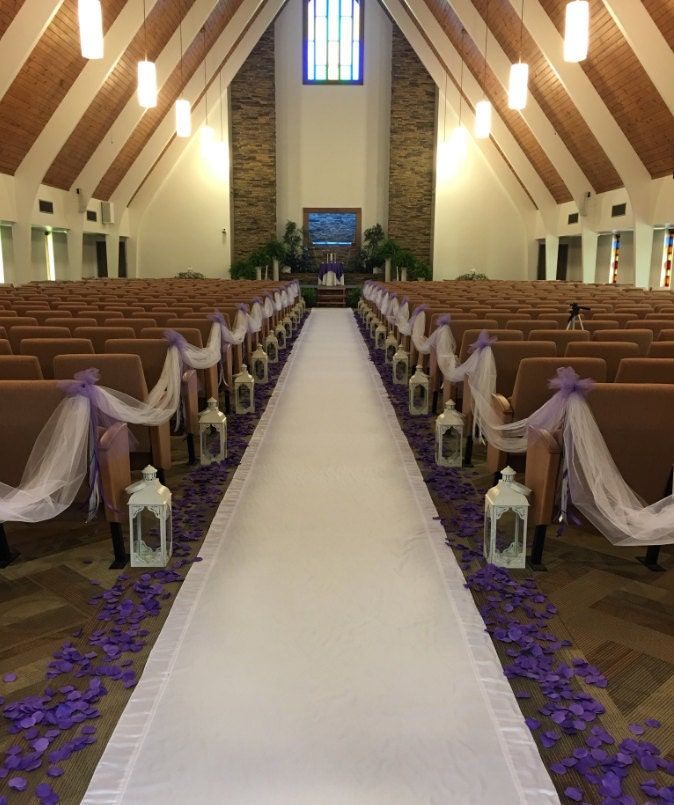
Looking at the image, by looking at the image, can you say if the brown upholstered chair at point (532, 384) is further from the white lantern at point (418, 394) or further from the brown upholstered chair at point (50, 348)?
the brown upholstered chair at point (50, 348)

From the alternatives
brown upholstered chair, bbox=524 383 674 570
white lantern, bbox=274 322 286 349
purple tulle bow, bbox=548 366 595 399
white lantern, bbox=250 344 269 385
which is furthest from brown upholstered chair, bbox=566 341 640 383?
white lantern, bbox=274 322 286 349

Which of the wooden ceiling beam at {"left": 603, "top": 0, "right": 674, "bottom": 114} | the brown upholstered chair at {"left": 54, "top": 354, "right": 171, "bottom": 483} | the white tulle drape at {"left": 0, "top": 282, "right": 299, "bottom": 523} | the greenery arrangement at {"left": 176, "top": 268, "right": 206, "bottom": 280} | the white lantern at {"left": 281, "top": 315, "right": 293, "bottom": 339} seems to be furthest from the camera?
the greenery arrangement at {"left": 176, "top": 268, "right": 206, "bottom": 280}

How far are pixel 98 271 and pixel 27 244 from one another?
296 inches

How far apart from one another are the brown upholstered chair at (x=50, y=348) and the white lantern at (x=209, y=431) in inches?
34.4

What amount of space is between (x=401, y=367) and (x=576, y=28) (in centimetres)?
513

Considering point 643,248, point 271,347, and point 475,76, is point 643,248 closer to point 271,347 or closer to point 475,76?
point 475,76

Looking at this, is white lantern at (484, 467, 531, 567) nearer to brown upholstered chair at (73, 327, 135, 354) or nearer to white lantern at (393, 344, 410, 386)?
brown upholstered chair at (73, 327, 135, 354)

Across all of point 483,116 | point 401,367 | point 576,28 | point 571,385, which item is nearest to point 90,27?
point 401,367

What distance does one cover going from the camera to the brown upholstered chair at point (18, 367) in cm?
368

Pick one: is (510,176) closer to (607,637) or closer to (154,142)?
(154,142)

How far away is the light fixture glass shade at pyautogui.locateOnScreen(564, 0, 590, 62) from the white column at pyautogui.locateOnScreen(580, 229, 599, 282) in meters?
9.26

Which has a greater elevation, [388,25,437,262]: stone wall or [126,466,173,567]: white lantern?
[388,25,437,262]: stone wall

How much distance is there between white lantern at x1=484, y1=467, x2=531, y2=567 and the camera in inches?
122

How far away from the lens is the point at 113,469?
→ 124 inches
